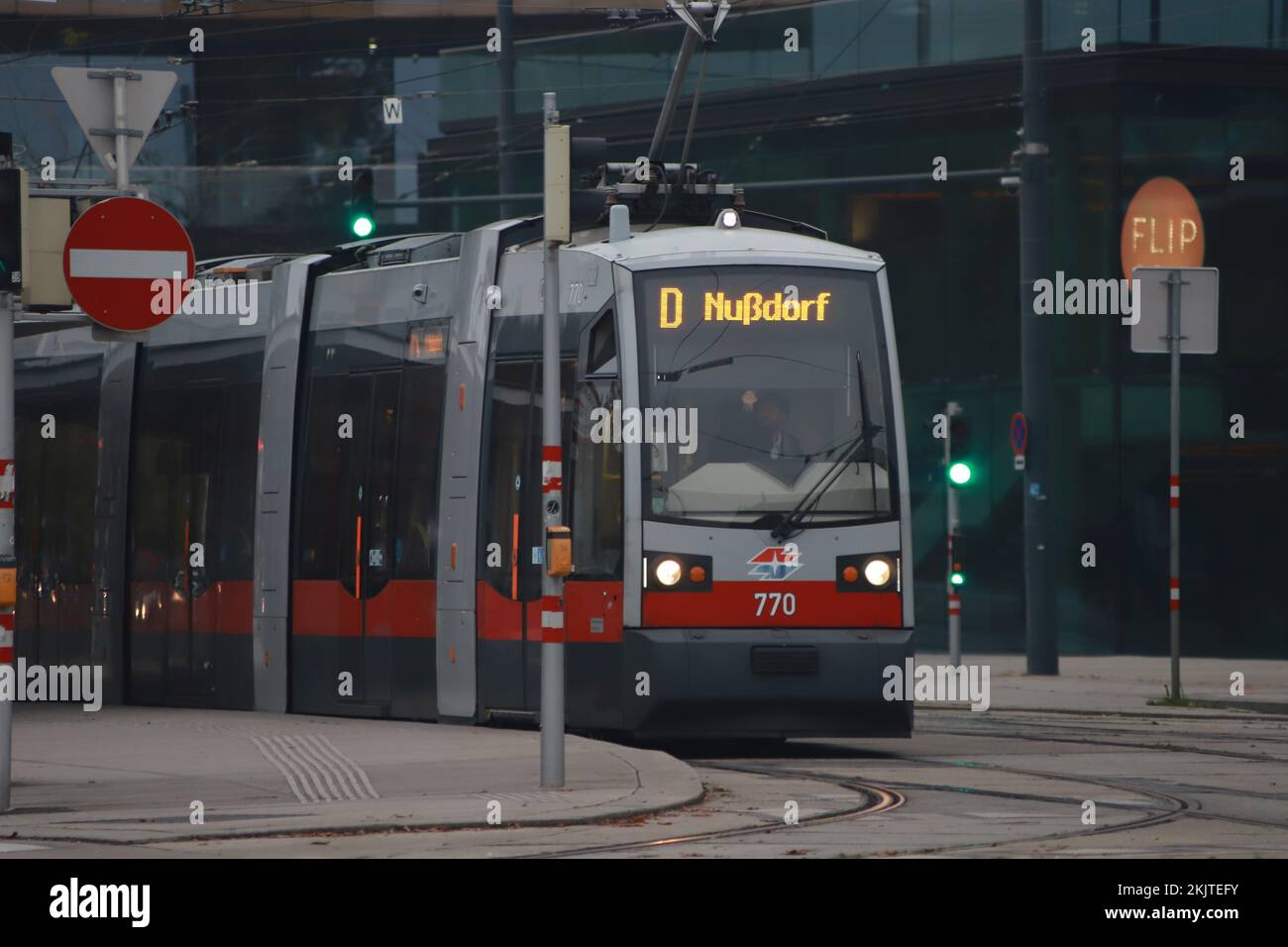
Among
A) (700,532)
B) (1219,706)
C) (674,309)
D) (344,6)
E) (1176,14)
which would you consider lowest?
(1219,706)

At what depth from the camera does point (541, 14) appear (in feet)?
126

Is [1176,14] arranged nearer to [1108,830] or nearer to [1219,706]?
[1219,706]

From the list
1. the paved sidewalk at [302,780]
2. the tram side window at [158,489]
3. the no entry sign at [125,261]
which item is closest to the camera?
the paved sidewalk at [302,780]

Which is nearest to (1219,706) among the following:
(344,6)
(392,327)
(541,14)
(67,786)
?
(392,327)

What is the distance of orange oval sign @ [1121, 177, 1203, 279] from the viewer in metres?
28.3

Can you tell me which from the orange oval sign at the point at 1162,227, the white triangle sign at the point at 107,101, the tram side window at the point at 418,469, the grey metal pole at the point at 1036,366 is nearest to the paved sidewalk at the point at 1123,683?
the grey metal pole at the point at 1036,366

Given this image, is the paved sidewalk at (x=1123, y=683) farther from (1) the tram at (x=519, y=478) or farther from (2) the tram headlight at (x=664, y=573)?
(2) the tram headlight at (x=664, y=573)

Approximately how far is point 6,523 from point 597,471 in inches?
176

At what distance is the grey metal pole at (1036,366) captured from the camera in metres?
24.9

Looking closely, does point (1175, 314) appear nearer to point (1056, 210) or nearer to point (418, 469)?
point (418, 469)

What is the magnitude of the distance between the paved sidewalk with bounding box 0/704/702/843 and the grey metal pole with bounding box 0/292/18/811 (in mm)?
262

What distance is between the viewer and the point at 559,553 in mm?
12156

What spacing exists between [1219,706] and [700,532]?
7712mm

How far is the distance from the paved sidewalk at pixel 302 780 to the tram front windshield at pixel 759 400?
1826 mm
